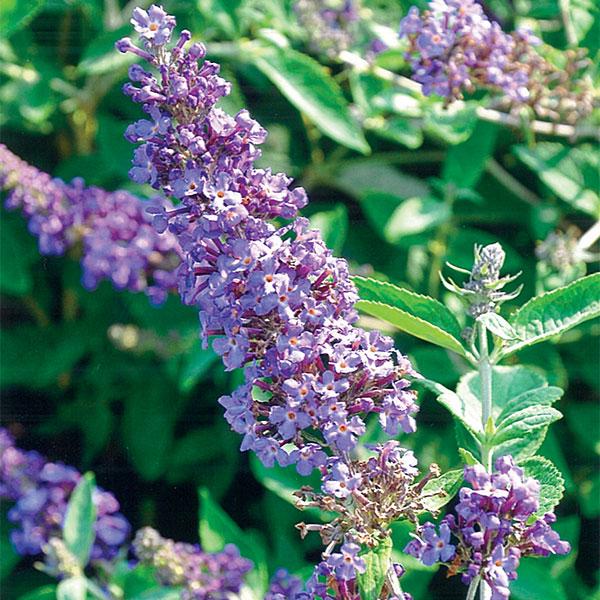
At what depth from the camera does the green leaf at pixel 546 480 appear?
4.51ft

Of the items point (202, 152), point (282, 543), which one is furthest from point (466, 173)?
point (202, 152)

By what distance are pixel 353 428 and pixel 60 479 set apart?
1.42m

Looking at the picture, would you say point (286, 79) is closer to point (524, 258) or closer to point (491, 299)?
point (524, 258)

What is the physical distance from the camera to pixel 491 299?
54.8 inches

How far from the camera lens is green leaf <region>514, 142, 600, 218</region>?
8.40 feet

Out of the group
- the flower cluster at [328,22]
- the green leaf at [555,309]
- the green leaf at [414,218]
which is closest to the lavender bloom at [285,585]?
the green leaf at [555,309]

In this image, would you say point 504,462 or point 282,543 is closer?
point 504,462

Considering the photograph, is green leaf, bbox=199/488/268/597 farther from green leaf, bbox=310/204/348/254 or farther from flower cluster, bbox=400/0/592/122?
flower cluster, bbox=400/0/592/122

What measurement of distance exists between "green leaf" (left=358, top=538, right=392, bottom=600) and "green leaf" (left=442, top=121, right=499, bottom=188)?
4.85ft

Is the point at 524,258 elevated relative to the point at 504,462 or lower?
lower

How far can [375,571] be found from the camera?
1.28m

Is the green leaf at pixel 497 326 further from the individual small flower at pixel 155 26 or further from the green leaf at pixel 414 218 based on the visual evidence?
the green leaf at pixel 414 218

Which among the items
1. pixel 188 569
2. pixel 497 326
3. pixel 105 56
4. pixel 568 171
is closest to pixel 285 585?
pixel 188 569

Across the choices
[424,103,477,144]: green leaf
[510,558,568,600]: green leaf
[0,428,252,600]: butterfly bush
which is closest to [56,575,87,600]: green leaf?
[0,428,252,600]: butterfly bush
